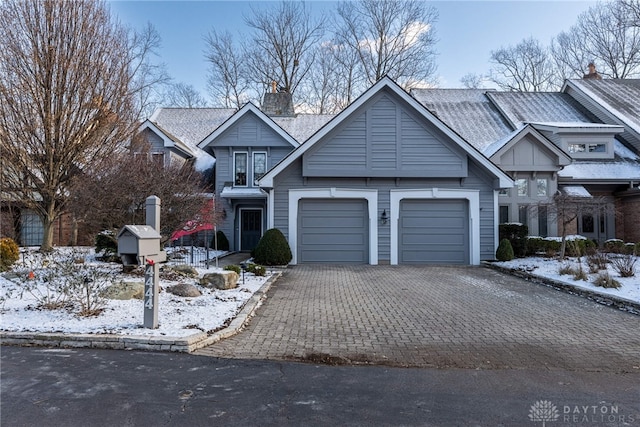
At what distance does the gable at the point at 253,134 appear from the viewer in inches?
733

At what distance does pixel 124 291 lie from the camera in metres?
7.31

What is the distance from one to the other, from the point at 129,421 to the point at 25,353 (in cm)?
252

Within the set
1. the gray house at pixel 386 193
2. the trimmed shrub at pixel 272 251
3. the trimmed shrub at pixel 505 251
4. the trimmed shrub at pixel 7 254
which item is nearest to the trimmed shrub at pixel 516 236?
the gray house at pixel 386 193

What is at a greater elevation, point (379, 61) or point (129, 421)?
point (379, 61)

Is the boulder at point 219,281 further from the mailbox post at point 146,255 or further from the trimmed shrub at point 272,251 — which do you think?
the trimmed shrub at point 272,251

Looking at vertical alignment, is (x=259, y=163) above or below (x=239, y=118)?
below

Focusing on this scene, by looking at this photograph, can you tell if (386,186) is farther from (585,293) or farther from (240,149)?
(240,149)

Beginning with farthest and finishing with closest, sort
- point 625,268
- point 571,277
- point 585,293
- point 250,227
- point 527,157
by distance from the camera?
point 250,227, point 527,157, point 571,277, point 625,268, point 585,293

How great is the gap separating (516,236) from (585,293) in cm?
613

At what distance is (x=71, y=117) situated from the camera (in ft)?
40.5

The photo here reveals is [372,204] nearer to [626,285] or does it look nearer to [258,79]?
[626,285]

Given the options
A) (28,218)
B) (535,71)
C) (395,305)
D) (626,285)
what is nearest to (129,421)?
(395,305)

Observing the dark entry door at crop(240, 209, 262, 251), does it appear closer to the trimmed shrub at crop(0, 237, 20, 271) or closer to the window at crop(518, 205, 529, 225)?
the trimmed shrub at crop(0, 237, 20, 271)

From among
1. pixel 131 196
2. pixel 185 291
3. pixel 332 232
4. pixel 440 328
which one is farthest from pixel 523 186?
pixel 131 196
